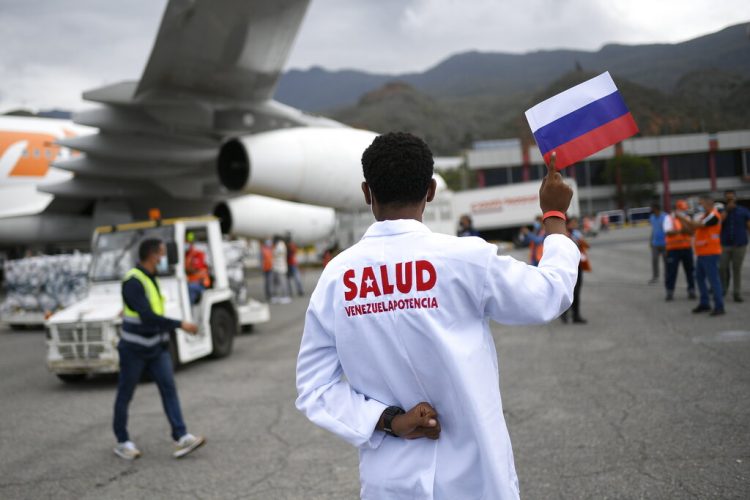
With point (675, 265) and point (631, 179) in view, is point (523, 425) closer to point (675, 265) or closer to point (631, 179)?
point (675, 265)

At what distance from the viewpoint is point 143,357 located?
5.18 m

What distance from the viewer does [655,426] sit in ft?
15.4

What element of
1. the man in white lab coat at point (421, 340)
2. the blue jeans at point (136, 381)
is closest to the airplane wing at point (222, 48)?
the blue jeans at point (136, 381)

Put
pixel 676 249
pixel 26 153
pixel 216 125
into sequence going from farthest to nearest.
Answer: pixel 26 153, pixel 216 125, pixel 676 249

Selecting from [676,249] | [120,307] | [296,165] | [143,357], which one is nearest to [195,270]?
[120,307]

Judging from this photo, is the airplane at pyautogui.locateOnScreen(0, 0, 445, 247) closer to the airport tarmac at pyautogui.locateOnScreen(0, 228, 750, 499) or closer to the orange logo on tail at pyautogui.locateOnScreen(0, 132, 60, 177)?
the orange logo on tail at pyautogui.locateOnScreen(0, 132, 60, 177)

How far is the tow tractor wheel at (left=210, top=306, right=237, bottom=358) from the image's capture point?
9.24 metres

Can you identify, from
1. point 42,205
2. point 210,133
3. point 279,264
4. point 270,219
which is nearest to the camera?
point 210,133

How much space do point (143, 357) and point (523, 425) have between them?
319 cm

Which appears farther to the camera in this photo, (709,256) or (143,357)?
(709,256)

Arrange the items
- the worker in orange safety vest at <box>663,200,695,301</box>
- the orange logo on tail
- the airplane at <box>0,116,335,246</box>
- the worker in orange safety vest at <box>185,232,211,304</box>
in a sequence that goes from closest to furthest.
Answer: the worker in orange safety vest at <box>185,232,211,304</box> < the worker in orange safety vest at <box>663,200,695,301</box> < the airplane at <box>0,116,335,246</box> < the orange logo on tail

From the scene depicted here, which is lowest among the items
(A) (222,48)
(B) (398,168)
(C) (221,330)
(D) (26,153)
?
(C) (221,330)

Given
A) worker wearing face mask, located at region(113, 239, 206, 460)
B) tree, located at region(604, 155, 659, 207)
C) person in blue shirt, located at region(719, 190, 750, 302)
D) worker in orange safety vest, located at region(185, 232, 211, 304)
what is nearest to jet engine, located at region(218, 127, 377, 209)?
worker in orange safety vest, located at region(185, 232, 211, 304)

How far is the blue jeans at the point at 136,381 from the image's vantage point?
509cm
